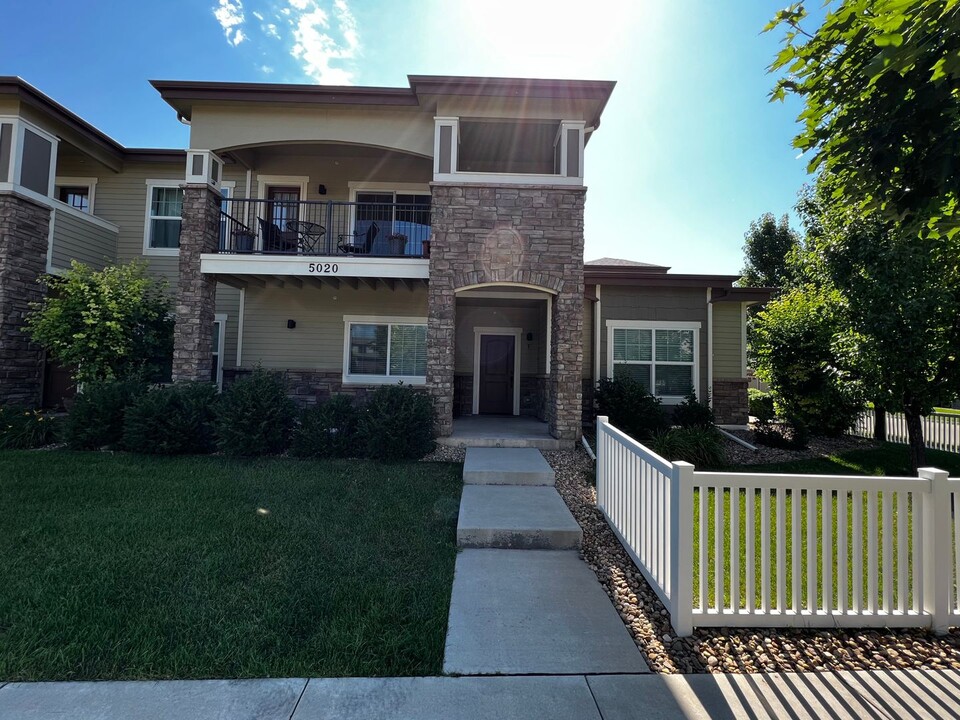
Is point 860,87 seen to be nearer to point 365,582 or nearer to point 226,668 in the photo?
point 365,582

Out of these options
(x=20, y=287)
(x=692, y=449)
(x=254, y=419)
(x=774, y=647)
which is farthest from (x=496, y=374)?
(x=20, y=287)

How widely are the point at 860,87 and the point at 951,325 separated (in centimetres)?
635

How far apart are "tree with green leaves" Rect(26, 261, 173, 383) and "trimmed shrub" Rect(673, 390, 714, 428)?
445 inches

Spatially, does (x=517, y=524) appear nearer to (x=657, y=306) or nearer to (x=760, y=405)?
(x=657, y=306)

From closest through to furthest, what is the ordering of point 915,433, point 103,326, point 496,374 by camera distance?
1. point 915,433
2. point 103,326
3. point 496,374

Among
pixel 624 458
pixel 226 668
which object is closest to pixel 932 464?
pixel 624 458

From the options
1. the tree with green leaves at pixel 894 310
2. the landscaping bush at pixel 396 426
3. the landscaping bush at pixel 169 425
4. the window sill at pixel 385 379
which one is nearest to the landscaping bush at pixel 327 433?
the landscaping bush at pixel 396 426

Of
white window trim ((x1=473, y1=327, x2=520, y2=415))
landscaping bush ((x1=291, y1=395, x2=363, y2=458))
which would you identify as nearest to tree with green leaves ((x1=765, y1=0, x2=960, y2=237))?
landscaping bush ((x1=291, y1=395, x2=363, y2=458))

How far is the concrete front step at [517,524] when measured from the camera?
4.23 metres

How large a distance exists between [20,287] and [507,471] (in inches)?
432

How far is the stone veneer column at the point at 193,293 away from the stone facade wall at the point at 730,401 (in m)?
11.7

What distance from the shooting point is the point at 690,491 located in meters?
2.83

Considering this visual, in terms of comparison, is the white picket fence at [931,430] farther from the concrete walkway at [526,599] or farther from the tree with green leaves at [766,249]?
the tree with green leaves at [766,249]

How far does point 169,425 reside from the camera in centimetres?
716
